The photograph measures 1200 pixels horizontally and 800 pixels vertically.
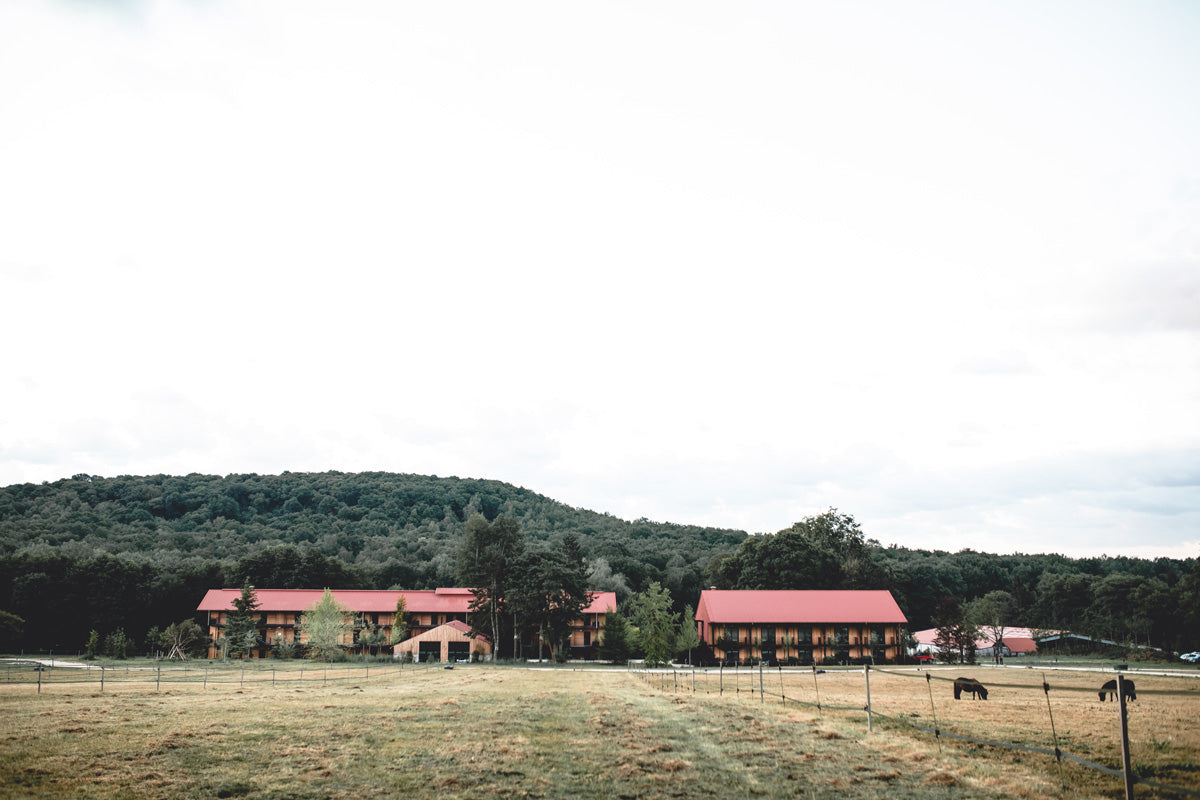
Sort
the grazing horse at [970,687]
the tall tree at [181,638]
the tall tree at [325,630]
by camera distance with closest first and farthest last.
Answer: the grazing horse at [970,687]
the tall tree at [325,630]
the tall tree at [181,638]

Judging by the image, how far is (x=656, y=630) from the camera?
6606 centimetres

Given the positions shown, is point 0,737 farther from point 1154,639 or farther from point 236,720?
point 1154,639

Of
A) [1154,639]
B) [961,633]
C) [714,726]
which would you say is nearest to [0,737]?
[714,726]

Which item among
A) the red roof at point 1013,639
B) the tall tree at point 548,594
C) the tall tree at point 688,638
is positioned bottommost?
the red roof at point 1013,639

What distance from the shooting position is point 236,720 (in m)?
21.0

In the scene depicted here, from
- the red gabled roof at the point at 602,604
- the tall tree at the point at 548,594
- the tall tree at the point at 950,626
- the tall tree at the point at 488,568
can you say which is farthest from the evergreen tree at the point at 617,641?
the tall tree at the point at 950,626

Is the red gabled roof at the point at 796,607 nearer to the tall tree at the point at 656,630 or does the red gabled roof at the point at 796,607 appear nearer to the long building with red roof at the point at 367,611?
the tall tree at the point at 656,630

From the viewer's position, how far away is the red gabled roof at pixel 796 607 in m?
73.7

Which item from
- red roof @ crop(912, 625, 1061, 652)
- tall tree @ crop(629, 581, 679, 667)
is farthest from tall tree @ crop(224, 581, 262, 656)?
red roof @ crop(912, 625, 1061, 652)

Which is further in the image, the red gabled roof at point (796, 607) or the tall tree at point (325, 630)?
the red gabled roof at point (796, 607)

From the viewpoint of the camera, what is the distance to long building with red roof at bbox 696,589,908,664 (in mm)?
73062

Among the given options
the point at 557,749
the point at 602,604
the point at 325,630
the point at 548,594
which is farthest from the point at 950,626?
the point at 557,749

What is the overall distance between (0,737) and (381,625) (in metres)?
72.2

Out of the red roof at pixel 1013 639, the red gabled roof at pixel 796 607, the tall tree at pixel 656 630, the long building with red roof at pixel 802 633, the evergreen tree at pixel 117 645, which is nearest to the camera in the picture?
the tall tree at pixel 656 630
